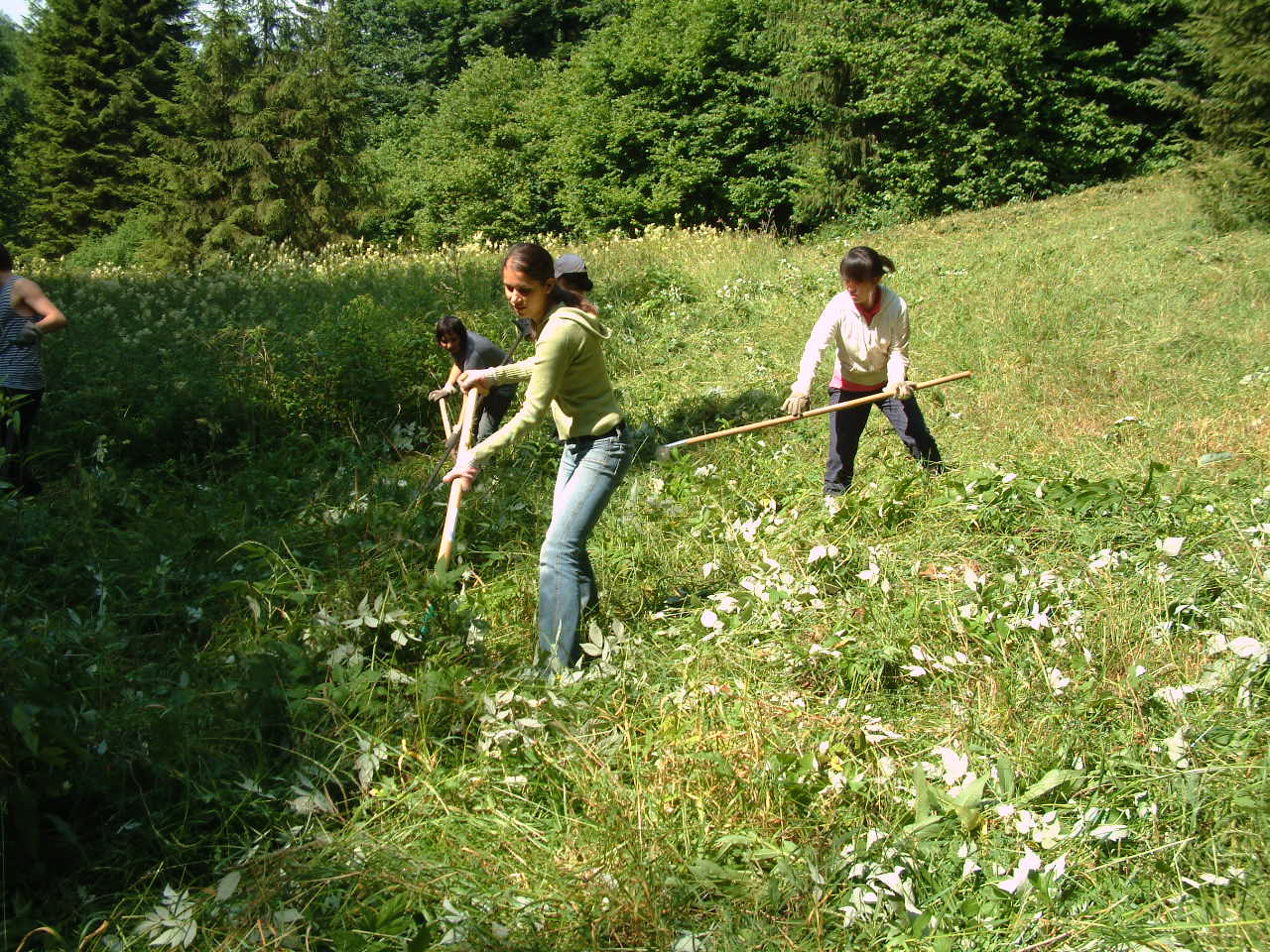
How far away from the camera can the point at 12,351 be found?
4969 mm

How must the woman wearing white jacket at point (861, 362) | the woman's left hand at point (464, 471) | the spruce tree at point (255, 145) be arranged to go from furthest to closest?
the spruce tree at point (255, 145) → the woman wearing white jacket at point (861, 362) → the woman's left hand at point (464, 471)

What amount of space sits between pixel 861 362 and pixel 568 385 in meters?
2.02

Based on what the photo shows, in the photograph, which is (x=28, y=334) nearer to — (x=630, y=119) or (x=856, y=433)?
(x=856, y=433)

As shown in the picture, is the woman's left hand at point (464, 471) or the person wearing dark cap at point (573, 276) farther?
the person wearing dark cap at point (573, 276)

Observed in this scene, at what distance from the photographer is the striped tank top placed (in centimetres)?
493

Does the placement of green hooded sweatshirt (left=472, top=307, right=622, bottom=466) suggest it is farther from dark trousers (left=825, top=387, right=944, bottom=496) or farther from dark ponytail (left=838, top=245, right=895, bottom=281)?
dark trousers (left=825, top=387, right=944, bottom=496)

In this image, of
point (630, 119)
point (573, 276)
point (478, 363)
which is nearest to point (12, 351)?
point (478, 363)

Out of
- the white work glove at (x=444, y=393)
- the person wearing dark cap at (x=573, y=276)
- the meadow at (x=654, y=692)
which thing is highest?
the person wearing dark cap at (x=573, y=276)

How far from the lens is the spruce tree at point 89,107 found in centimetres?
2798

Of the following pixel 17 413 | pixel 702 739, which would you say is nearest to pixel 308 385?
pixel 17 413

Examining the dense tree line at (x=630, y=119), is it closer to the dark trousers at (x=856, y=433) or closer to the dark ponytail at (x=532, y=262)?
the dark trousers at (x=856, y=433)

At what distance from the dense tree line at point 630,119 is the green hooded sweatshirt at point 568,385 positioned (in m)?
9.85

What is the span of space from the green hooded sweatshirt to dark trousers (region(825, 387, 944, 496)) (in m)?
1.80

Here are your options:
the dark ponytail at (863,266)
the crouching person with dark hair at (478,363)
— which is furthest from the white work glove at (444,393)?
the dark ponytail at (863,266)
